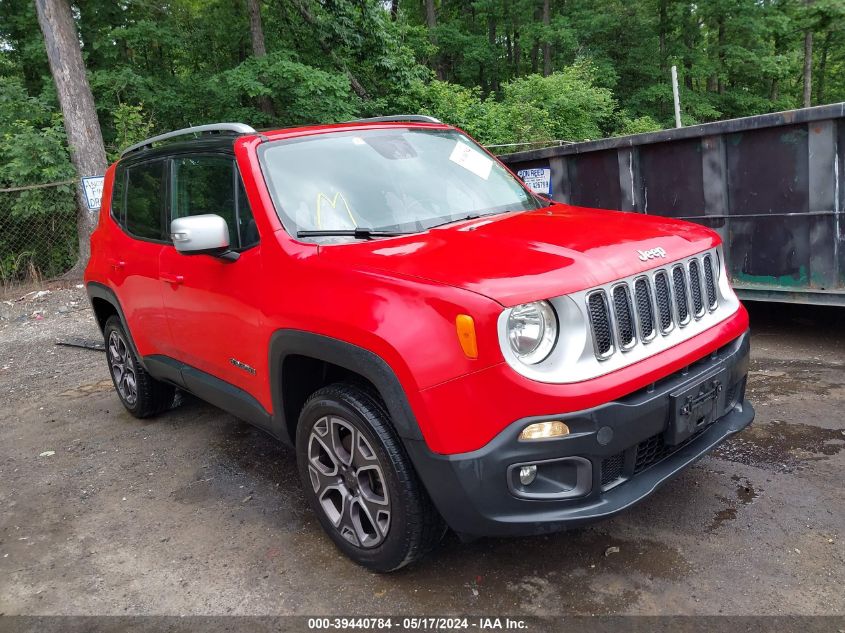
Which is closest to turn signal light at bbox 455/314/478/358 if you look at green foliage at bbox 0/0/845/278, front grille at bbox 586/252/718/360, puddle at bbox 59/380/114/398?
front grille at bbox 586/252/718/360

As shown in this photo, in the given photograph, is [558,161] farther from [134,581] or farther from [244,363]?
[134,581]

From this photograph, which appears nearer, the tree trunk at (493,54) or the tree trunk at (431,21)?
the tree trunk at (431,21)

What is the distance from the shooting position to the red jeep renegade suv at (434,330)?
237 cm

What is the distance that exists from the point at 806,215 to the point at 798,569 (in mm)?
3449

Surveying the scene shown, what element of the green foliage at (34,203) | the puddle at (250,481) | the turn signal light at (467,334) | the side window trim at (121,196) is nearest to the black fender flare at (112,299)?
the side window trim at (121,196)

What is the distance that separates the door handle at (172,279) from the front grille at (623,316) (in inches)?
92.7

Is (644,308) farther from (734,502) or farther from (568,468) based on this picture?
(734,502)

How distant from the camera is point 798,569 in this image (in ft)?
8.92

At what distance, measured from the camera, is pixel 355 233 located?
3025mm

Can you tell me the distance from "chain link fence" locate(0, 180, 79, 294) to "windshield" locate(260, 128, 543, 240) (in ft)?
33.8

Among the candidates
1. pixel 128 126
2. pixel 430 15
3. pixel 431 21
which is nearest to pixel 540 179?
pixel 128 126

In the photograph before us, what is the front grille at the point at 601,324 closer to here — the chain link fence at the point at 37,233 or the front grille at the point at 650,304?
the front grille at the point at 650,304

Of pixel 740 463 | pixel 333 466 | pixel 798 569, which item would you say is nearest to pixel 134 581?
pixel 333 466

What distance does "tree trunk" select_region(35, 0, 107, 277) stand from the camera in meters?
11.8
